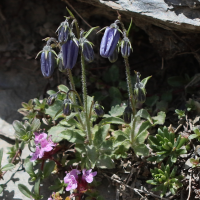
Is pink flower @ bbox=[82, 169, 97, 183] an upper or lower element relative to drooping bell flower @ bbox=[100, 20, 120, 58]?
lower

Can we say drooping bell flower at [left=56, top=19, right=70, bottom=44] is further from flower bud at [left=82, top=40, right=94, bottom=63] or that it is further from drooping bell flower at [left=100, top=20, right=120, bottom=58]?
drooping bell flower at [left=100, top=20, right=120, bottom=58]

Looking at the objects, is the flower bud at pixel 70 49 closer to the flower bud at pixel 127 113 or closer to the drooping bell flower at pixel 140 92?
the drooping bell flower at pixel 140 92

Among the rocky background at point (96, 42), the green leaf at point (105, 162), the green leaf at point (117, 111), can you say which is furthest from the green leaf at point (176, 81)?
the green leaf at point (105, 162)

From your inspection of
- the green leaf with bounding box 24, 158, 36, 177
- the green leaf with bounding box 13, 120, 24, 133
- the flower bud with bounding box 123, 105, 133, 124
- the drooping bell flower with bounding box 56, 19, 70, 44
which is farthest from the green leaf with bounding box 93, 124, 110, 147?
the drooping bell flower with bounding box 56, 19, 70, 44

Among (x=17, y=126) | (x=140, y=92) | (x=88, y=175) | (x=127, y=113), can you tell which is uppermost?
(x=140, y=92)

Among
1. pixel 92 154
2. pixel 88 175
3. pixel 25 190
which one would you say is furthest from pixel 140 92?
pixel 25 190

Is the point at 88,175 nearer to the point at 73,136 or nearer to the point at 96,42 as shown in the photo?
the point at 73,136

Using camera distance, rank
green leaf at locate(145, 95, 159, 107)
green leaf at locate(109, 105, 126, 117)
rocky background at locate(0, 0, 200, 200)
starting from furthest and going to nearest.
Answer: green leaf at locate(145, 95, 159, 107), green leaf at locate(109, 105, 126, 117), rocky background at locate(0, 0, 200, 200)
